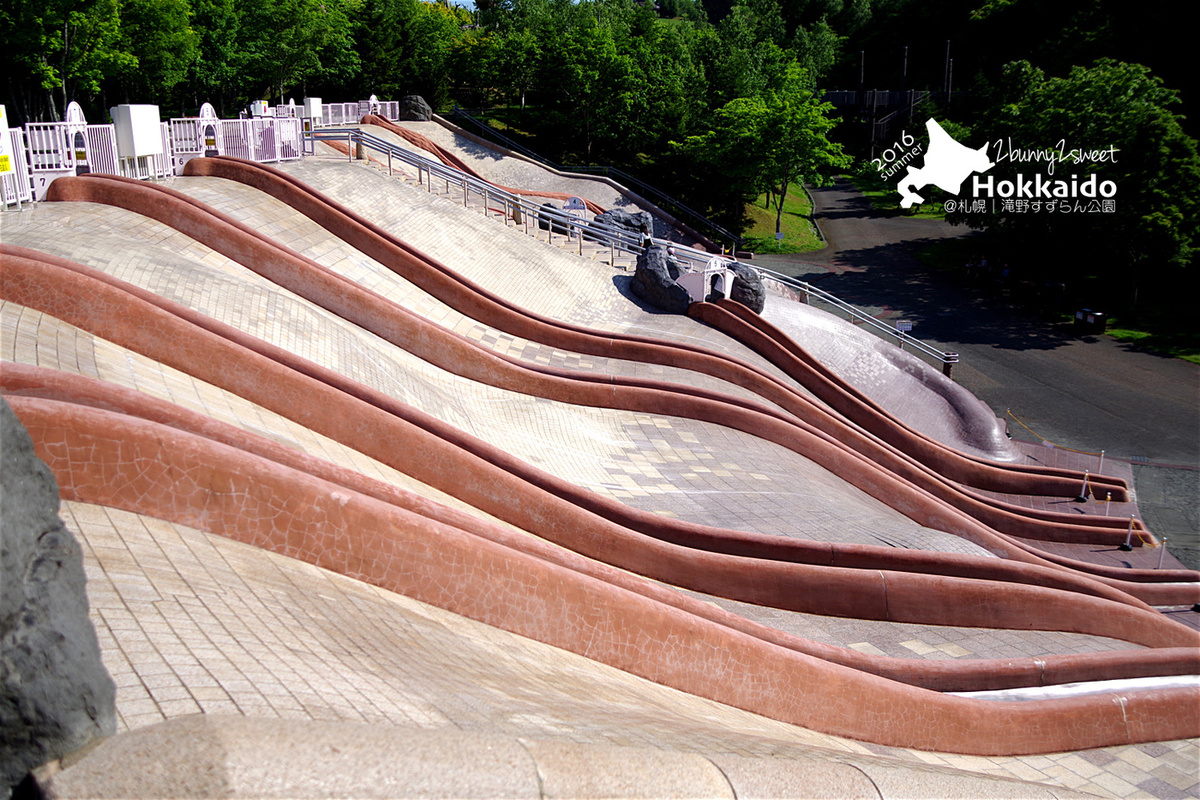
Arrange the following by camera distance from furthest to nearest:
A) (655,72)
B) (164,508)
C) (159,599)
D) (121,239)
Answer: (655,72) → (121,239) → (164,508) → (159,599)

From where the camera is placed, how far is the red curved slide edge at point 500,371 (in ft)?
41.8

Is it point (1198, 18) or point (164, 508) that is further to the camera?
point (1198, 18)

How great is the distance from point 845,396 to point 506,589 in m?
13.4

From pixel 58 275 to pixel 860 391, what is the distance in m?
16.1

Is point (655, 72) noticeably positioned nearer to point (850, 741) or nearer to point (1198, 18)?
point (1198, 18)

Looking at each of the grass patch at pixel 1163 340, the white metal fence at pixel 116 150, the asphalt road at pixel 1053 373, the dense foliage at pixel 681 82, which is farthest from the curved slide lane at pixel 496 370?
the dense foliage at pixel 681 82

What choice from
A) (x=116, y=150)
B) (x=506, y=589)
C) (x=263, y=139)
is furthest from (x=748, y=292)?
(x=506, y=589)

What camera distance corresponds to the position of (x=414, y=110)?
4053cm

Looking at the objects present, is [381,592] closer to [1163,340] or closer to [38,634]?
[38,634]

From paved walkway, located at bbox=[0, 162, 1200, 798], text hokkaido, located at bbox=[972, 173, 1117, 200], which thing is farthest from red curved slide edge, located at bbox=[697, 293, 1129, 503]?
text hokkaido, located at bbox=[972, 173, 1117, 200]

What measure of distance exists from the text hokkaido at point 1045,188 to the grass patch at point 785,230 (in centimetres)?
862

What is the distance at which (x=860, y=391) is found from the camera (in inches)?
780

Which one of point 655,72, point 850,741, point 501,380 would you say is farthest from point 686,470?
point 655,72

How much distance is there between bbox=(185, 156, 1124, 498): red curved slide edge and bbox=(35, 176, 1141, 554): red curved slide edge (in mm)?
A: 1802
